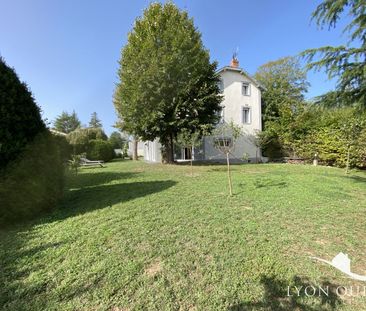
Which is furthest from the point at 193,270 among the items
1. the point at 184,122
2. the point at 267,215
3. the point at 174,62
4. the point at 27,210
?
the point at 174,62

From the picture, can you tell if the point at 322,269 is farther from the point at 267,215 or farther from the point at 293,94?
the point at 293,94

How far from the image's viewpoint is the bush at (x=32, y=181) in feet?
15.0

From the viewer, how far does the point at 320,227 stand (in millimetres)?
4414

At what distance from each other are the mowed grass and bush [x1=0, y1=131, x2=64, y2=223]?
0.72 feet

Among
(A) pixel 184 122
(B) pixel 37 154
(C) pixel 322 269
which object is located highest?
(A) pixel 184 122

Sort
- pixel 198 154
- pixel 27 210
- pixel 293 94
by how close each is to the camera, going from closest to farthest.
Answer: pixel 27 210 → pixel 198 154 → pixel 293 94

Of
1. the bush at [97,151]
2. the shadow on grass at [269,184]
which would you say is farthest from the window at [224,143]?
the bush at [97,151]

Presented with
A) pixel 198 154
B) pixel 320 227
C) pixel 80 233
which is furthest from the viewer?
pixel 198 154

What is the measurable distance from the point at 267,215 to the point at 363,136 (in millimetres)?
12603

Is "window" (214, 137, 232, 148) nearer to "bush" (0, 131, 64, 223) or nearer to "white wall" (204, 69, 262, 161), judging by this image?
"bush" (0, 131, 64, 223)

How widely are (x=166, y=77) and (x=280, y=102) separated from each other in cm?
1643

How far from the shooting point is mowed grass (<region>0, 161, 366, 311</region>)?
105 inches

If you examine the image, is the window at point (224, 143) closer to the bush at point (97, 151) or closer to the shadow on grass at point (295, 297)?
the shadow on grass at point (295, 297)

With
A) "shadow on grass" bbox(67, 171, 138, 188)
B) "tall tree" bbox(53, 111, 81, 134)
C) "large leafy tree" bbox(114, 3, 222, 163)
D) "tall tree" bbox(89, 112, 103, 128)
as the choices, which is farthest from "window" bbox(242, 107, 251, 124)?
"tall tree" bbox(89, 112, 103, 128)
